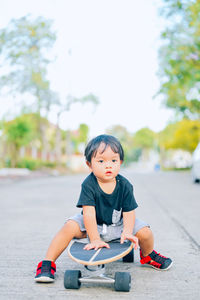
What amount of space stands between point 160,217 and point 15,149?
22.7m

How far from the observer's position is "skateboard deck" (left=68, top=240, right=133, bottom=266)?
290 centimetres

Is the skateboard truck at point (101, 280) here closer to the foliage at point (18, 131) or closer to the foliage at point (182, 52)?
the foliage at point (182, 52)

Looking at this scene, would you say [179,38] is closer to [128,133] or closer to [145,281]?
[145,281]

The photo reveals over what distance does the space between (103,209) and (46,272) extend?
65 cm

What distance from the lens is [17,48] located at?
29234 millimetres

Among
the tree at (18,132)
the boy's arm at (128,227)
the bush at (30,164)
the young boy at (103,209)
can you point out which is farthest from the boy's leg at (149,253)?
the bush at (30,164)

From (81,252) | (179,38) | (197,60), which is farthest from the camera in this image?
(179,38)

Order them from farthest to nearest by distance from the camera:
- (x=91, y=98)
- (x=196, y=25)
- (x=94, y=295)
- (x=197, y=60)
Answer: (x=91, y=98) < (x=197, y=60) < (x=196, y=25) < (x=94, y=295)

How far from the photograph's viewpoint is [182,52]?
17.8 metres

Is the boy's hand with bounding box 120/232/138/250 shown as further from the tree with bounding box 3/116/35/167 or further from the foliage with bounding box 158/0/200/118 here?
the tree with bounding box 3/116/35/167

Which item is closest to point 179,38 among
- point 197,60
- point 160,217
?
point 197,60

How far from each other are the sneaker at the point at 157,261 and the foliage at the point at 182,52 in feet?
43.2

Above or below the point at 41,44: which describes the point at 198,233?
below

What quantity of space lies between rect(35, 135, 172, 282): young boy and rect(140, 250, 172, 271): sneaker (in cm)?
15
